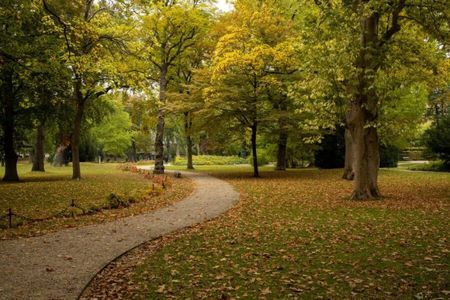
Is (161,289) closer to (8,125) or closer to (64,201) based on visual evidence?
(64,201)

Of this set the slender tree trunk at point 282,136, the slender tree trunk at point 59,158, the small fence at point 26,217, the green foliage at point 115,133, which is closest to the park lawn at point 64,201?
the small fence at point 26,217

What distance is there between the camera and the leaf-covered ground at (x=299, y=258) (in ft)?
18.6

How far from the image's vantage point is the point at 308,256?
24.0 ft

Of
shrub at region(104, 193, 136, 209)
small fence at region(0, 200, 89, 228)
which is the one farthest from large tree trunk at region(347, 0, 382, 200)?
small fence at region(0, 200, 89, 228)

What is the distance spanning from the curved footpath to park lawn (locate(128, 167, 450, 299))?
0.81 m

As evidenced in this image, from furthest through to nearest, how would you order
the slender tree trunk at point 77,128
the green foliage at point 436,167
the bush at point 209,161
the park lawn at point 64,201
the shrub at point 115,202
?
the bush at point 209,161 → the green foliage at point 436,167 → the slender tree trunk at point 77,128 → the shrub at point 115,202 → the park lawn at point 64,201

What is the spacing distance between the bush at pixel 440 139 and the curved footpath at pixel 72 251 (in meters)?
19.5

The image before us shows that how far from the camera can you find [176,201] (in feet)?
50.0

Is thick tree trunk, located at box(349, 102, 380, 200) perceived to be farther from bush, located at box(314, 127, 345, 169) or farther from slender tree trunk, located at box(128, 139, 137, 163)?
slender tree trunk, located at box(128, 139, 137, 163)

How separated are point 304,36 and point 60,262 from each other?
10.8 metres

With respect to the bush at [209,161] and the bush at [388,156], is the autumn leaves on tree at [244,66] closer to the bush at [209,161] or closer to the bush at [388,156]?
the bush at [388,156]

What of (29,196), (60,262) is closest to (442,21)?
(60,262)

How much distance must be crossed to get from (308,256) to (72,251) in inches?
179

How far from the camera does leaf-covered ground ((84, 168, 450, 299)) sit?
568 cm
